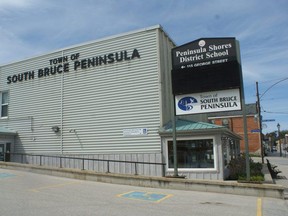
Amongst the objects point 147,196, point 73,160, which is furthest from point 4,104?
Answer: point 147,196

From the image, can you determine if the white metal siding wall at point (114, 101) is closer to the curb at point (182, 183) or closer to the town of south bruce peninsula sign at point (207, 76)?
the town of south bruce peninsula sign at point (207, 76)

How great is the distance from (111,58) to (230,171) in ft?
32.6

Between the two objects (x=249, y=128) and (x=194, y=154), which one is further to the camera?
(x=249, y=128)

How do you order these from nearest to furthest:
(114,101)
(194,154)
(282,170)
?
(194,154), (114,101), (282,170)

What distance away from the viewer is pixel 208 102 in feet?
48.3

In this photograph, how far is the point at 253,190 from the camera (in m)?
12.2

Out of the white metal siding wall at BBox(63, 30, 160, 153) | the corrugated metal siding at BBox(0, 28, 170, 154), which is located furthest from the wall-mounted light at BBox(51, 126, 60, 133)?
the white metal siding wall at BBox(63, 30, 160, 153)

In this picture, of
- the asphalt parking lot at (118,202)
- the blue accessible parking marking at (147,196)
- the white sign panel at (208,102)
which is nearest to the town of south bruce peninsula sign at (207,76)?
the white sign panel at (208,102)

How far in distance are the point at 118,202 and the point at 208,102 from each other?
6.70 meters

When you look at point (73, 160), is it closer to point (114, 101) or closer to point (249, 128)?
point (114, 101)

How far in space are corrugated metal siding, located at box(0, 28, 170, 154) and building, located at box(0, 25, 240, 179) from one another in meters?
0.06

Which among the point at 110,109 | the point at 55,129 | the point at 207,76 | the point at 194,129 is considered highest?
the point at 207,76

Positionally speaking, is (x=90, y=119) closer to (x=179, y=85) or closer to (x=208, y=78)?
(x=179, y=85)

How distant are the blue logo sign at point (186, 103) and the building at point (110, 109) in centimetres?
181
